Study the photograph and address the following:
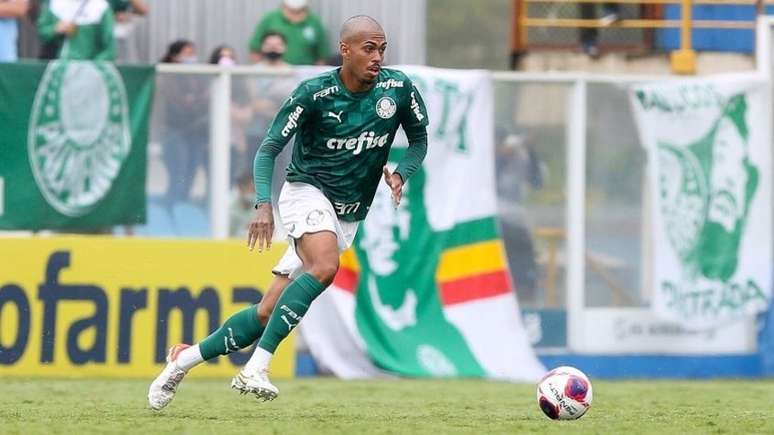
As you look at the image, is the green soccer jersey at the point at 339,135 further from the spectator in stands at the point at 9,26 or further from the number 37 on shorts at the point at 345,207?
the spectator in stands at the point at 9,26

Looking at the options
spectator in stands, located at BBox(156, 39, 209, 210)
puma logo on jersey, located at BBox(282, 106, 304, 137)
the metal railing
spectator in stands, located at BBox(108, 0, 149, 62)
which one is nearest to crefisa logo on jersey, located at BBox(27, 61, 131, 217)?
spectator in stands, located at BBox(156, 39, 209, 210)

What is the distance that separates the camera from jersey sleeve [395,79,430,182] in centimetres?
922

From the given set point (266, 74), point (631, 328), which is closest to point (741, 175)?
point (631, 328)

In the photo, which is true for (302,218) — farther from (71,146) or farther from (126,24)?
(126,24)

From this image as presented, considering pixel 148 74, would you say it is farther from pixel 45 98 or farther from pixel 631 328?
pixel 631 328

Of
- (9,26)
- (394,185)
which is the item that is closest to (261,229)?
(394,185)

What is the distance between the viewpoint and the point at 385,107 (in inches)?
357

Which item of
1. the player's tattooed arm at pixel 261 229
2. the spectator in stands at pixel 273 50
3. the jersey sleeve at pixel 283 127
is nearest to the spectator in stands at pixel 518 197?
the spectator in stands at pixel 273 50

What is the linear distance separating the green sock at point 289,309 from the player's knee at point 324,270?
0.08 feet

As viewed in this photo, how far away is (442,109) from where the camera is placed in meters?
13.8

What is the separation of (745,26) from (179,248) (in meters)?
6.47

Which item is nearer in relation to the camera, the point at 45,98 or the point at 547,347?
the point at 45,98

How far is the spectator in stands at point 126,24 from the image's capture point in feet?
48.6

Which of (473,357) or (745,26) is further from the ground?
(745,26)
